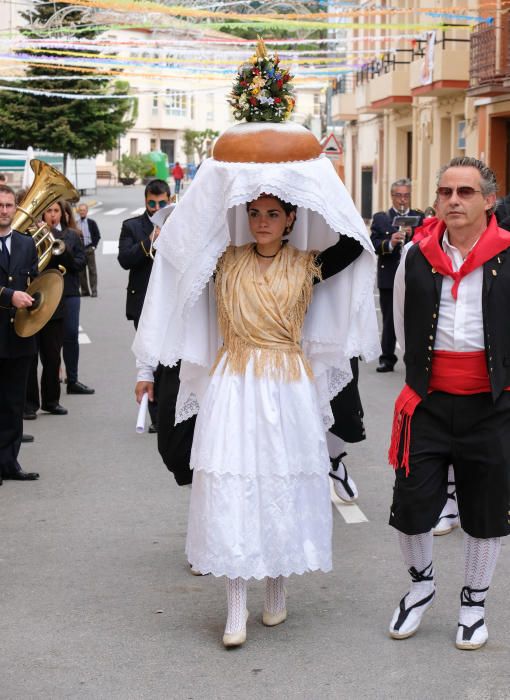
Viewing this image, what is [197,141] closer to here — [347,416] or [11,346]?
[11,346]

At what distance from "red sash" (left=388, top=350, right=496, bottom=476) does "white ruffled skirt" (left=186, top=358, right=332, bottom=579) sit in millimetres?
376

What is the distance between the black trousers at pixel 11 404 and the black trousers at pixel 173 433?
2175 millimetres

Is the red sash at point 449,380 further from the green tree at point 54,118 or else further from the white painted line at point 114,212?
the green tree at point 54,118

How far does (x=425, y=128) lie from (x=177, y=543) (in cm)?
3009

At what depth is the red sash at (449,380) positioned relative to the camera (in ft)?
15.2

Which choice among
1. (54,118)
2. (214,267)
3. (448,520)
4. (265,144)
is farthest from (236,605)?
(54,118)

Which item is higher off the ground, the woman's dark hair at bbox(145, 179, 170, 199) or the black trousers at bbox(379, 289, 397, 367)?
the woman's dark hair at bbox(145, 179, 170, 199)


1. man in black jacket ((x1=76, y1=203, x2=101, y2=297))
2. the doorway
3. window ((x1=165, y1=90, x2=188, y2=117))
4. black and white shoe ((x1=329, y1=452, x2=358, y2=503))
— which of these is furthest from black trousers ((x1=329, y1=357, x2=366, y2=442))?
window ((x1=165, y1=90, x2=188, y2=117))

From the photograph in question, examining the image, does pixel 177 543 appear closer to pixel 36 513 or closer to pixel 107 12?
pixel 36 513

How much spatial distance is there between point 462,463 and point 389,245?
7.69 metres

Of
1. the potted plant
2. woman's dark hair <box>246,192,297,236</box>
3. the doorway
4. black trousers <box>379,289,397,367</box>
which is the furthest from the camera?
the potted plant

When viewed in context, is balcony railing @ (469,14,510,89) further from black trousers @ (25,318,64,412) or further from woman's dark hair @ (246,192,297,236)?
woman's dark hair @ (246,192,297,236)

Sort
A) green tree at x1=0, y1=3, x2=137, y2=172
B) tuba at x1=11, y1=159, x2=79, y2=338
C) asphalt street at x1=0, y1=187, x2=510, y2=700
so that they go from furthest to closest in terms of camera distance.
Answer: green tree at x1=0, y1=3, x2=137, y2=172
tuba at x1=11, y1=159, x2=79, y2=338
asphalt street at x1=0, y1=187, x2=510, y2=700

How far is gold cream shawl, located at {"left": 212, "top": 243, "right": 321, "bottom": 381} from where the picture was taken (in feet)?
16.0
